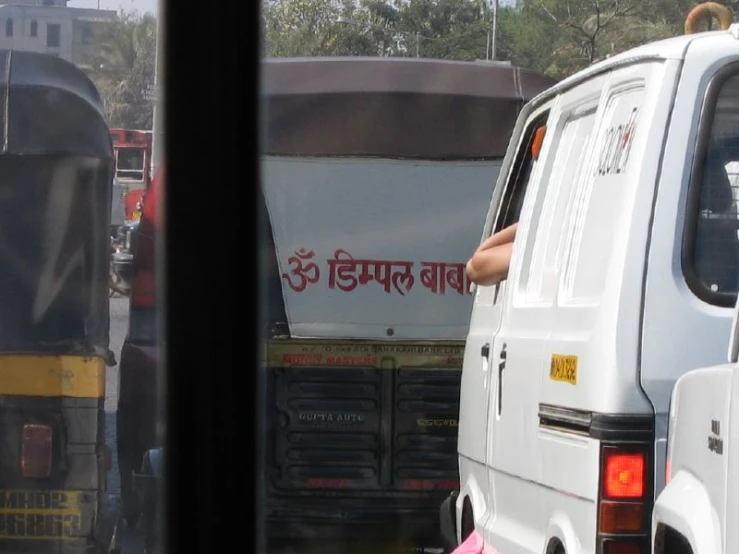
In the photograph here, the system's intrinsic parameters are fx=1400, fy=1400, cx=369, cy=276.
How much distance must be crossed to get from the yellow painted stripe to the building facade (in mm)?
1214

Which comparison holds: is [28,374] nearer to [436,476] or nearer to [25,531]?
[25,531]

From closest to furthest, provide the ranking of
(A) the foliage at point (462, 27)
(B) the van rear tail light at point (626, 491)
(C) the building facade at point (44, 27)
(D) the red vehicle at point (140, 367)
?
(B) the van rear tail light at point (626, 491) → (C) the building facade at point (44, 27) → (D) the red vehicle at point (140, 367) → (A) the foliage at point (462, 27)

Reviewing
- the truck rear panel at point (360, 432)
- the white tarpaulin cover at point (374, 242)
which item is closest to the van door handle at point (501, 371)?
the truck rear panel at point (360, 432)

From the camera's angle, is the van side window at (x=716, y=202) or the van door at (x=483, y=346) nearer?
the van side window at (x=716, y=202)

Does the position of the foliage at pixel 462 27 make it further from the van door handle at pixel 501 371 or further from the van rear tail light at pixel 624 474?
the van rear tail light at pixel 624 474

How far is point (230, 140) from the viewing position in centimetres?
691

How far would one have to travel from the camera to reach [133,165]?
7.81 metres

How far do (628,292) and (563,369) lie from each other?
38cm

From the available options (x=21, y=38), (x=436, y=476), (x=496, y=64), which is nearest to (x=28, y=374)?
(x=21, y=38)

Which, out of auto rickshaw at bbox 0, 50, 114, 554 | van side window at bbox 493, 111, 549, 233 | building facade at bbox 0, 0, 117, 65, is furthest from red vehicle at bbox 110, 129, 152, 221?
van side window at bbox 493, 111, 549, 233

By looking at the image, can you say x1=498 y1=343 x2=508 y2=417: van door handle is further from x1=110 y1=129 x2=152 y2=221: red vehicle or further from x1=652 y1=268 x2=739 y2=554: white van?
x1=110 y1=129 x2=152 y2=221: red vehicle

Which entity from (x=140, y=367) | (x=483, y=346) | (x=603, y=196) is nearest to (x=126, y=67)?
(x=140, y=367)

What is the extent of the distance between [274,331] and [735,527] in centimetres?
462

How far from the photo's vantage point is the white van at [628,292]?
339 cm
